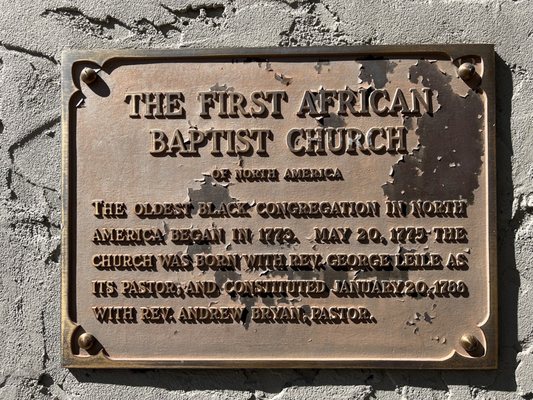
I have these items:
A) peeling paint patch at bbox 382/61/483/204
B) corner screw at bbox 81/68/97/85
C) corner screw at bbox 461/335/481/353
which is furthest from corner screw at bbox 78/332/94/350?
corner screw at bbox 461/335/481/353

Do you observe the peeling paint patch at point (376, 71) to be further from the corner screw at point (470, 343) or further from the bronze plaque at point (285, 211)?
the corner screw at point (470, 343)

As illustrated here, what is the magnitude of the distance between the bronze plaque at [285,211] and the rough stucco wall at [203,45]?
3.1 inches

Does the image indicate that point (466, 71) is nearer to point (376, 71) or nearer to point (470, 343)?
point (376, 71)

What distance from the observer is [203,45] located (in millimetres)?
2105

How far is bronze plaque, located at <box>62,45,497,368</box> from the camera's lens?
78.5 inches

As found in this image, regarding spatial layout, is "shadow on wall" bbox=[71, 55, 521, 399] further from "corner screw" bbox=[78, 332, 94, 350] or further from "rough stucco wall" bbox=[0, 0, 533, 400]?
"corner screw" bbox=[78, 332, 94, 350]

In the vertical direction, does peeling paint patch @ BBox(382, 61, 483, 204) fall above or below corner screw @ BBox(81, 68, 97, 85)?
below

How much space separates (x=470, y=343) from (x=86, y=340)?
1352 mm

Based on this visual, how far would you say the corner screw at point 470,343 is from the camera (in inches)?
77.0

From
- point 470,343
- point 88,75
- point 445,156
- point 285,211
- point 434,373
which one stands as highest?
point 88,75

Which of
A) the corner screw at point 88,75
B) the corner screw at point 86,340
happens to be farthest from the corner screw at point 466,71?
the corner screw at point 86,340

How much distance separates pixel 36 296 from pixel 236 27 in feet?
4.12

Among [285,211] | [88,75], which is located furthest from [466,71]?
[88,75]

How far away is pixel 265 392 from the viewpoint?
2.05m
